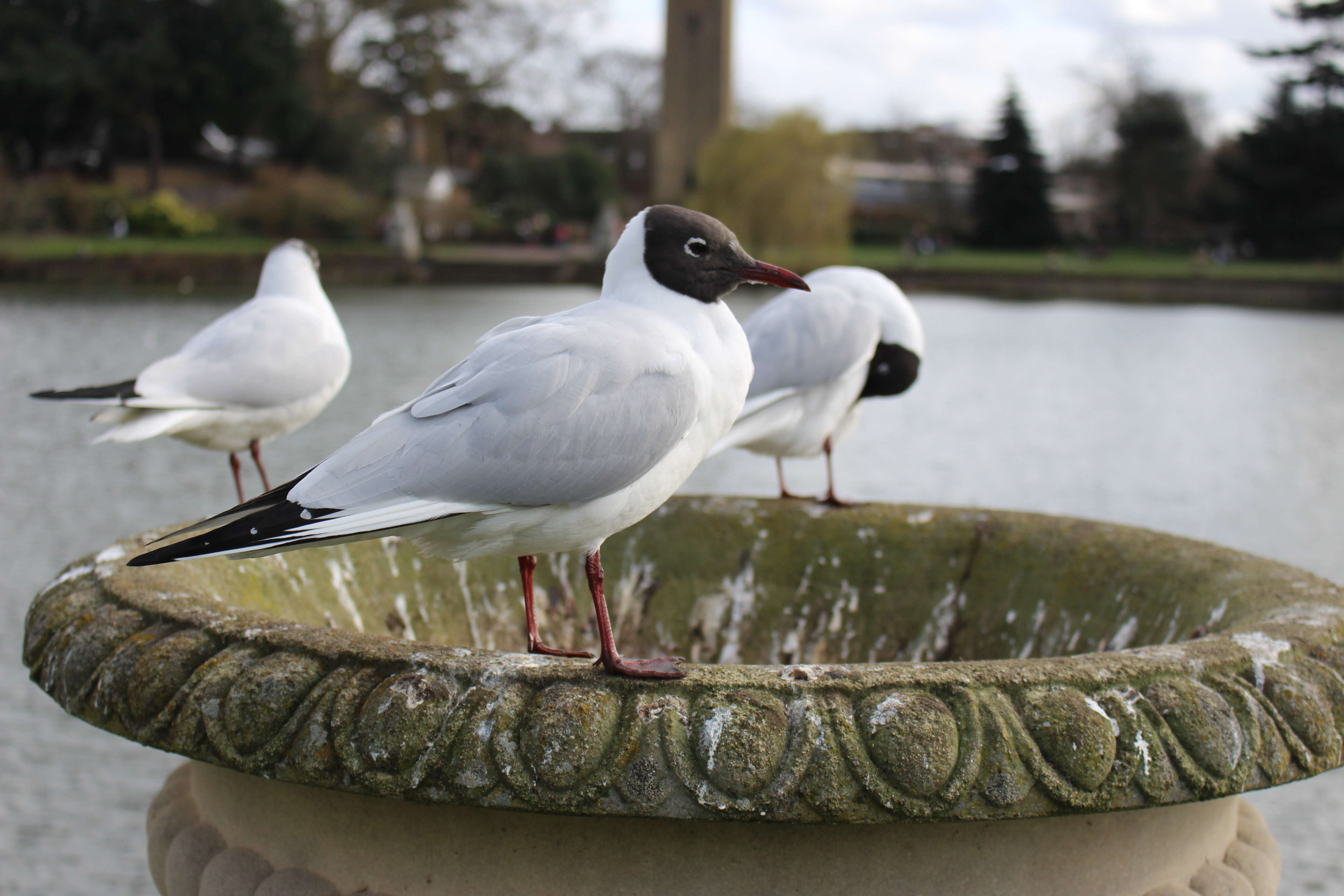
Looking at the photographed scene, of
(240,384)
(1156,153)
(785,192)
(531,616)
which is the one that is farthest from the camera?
(1156,153)

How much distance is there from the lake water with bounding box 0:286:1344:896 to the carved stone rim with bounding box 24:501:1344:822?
2.49m

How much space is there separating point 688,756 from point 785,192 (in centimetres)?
3168

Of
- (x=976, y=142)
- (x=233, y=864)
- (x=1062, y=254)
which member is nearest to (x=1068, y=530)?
(x=233, y=864)

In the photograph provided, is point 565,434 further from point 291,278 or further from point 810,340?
point 291,278

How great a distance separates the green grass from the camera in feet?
123

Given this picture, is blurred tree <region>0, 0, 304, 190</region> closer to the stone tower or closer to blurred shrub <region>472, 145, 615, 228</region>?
blurred shrub <region>472, 145, 615, 228</region>

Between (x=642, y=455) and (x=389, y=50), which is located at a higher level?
(x=389, y=50)

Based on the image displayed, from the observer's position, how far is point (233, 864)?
7.75 feet

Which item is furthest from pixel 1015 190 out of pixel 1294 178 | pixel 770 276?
pixel 770 276

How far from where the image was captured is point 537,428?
2227 mm

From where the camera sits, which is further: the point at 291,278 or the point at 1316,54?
the point at 1316,54

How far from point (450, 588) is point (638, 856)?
139 centimetres

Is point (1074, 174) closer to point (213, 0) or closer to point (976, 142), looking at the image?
point (976, 142)

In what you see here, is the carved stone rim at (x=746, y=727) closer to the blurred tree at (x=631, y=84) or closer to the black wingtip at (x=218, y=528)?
the black wingtip at (x=218, y=528)
